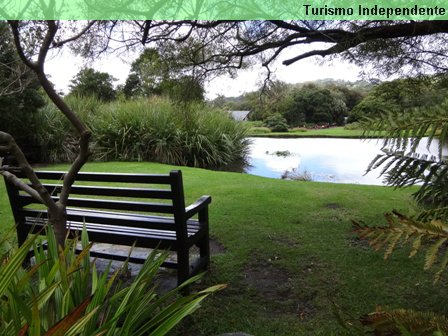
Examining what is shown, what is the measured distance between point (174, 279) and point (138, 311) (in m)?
1.31

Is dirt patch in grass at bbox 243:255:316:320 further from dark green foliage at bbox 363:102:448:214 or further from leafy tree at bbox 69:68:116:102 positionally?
leafy tree at bbox 69:68:116:102

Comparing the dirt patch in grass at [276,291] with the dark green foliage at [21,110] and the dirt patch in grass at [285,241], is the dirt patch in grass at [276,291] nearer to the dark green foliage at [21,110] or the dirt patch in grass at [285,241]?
the dirt patch in grass at [285,241]

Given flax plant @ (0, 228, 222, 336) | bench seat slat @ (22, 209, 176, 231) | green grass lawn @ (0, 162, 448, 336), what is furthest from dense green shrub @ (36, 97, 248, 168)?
flax plant @ (0, 228, 222, 336)

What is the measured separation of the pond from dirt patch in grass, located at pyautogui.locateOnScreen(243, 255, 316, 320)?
17.5 feet

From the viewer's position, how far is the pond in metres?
8.75

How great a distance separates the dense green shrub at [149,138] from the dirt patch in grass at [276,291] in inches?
279

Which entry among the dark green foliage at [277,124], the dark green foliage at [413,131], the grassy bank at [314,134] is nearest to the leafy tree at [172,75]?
the dark green foliage at [413,131]

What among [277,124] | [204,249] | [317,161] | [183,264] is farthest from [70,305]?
[277,124]

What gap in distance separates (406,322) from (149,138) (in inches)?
384

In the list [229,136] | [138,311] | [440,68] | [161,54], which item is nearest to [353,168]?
[229,136]

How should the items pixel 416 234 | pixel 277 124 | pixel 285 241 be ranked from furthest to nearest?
pixel 277 124, pixel 285 241, pixel 416 234

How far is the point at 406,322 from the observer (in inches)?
28.2

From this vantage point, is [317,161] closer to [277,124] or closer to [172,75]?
[172,75]

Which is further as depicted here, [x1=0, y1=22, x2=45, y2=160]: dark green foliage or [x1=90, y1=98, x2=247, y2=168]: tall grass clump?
[x1=90, y1=98, x2=247, y2=168]: tall grass clump
